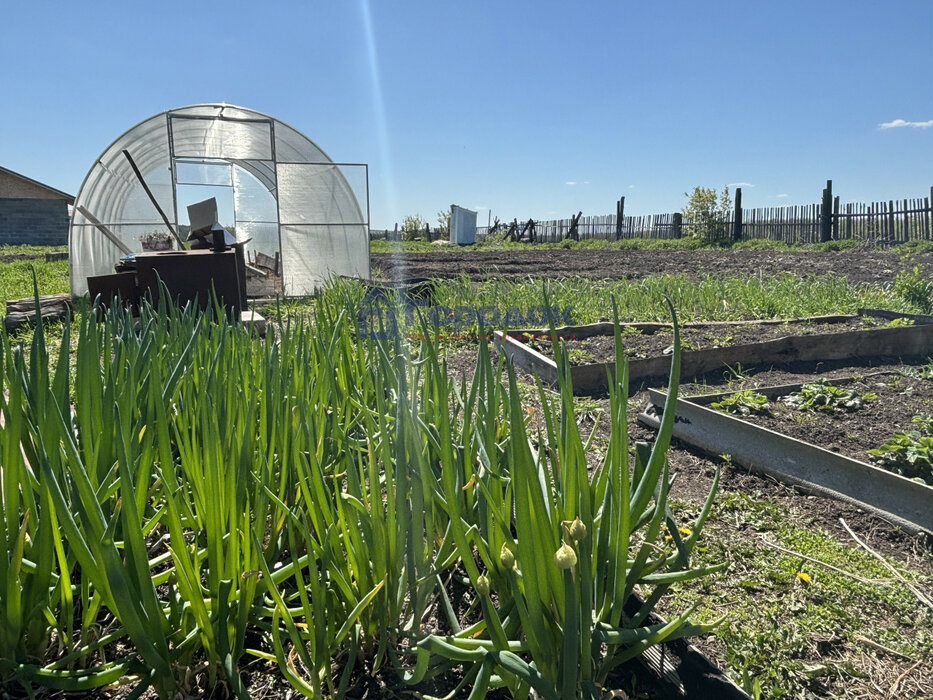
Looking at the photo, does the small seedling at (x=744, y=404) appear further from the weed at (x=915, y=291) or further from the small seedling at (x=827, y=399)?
the weed at (x=915, y=291)

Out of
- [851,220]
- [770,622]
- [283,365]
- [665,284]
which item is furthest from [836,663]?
[851,220]

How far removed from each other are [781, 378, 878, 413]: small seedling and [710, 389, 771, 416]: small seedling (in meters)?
0.16

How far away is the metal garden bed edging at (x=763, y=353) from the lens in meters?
3.64

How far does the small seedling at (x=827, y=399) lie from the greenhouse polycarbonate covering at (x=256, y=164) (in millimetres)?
6806

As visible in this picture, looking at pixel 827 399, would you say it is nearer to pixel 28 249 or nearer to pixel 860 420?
pixel 860 420

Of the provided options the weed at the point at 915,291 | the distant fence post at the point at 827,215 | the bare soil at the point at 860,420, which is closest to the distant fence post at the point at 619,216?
the distant fence post at the point at 827,215

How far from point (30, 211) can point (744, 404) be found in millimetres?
28455

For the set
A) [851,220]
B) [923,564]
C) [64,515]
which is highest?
[851,220]

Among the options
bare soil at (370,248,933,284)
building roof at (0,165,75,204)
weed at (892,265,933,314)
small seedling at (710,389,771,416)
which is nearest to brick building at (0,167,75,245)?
building roof at (0,165,75,204)

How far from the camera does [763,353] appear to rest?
3.96 metres

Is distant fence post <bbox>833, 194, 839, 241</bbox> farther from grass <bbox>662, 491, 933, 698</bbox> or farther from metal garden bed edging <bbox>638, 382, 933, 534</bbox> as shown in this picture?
grass <bbox>662, 491, 933, 698</bbox>

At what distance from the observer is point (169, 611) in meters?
1.02

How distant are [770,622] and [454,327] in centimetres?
361

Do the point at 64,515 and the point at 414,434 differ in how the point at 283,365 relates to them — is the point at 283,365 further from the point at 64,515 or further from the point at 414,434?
the point at 64,515
